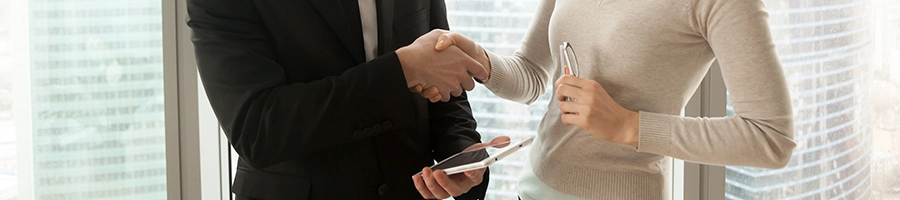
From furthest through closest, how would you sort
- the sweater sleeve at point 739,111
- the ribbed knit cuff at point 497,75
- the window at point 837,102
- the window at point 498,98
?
the window at point 498,98 → the window at point 837,102 → the ribbed knit cuff at point 497,75 → the sweater sleeve at point 739,111

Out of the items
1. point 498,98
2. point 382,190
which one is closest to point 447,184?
point 382,190

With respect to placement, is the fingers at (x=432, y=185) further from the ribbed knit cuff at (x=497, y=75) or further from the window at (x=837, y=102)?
the window at (x=837, y=102)

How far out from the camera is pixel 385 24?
4.60 feet

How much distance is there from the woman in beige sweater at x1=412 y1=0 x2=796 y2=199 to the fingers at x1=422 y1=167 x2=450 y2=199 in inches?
6.3

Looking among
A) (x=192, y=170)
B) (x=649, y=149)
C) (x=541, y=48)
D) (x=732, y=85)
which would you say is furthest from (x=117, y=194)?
(x=732, y=85)

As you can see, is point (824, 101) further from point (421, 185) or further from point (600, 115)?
point (421, 185)

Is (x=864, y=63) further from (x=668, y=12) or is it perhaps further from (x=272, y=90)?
(x=272, y=90)

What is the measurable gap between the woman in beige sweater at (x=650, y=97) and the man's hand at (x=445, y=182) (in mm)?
117

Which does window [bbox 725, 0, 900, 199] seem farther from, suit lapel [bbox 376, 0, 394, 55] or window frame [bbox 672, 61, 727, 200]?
suit lapel [bbox 376, 0, 394, 55]

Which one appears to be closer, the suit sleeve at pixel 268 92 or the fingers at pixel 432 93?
the suit sleeve at pixel 268 92

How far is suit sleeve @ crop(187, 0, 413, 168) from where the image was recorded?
1.27m

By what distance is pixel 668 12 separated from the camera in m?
1.17

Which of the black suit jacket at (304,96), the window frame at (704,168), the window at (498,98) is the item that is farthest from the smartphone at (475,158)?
the window frame at (704,168)

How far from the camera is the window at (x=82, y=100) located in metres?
1.77
